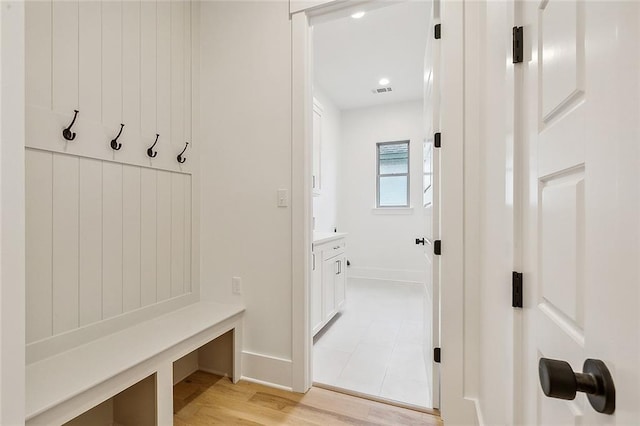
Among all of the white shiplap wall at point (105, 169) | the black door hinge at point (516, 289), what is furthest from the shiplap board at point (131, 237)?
the black door hinge at point (516, 289)

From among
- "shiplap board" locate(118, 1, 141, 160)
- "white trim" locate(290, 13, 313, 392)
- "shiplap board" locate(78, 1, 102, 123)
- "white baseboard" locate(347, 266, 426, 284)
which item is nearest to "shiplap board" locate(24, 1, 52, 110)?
"shiplap board" locate(78, 1, 102, 123)

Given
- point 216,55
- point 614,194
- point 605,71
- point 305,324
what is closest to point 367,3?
point 216,55

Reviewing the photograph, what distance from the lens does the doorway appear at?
2119 mm

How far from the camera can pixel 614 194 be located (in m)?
0.45

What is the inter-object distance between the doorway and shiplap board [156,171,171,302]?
3.33 ft

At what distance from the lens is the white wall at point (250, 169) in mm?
1920

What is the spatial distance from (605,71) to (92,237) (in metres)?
1.92

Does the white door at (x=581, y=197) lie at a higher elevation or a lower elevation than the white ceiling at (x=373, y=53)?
lower

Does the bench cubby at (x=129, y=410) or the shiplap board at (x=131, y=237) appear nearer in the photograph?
the bench cubby at (x=129, y=410)

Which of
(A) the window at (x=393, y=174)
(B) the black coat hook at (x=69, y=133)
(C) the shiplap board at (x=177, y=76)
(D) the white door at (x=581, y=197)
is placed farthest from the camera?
(A) the window at (x=393, y=174)

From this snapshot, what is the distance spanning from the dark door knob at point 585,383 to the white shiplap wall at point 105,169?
5.73ft

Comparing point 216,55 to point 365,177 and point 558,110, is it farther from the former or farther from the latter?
point 365,177
